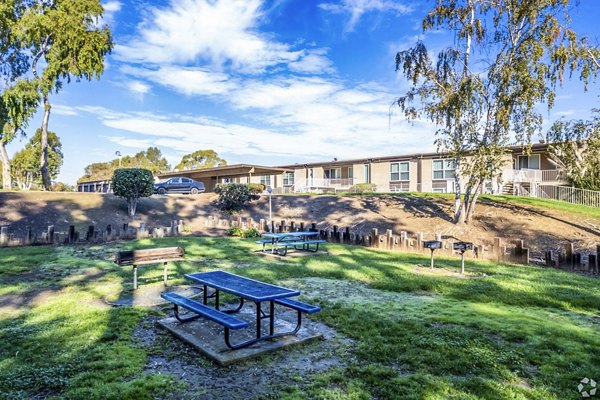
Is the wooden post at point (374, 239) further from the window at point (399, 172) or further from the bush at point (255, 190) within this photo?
the window at point (399, 172)

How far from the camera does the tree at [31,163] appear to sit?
50781mm

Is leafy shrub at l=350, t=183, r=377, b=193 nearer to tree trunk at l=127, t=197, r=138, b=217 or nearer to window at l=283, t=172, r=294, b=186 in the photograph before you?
window at l=283, t=172, r=294, b=186

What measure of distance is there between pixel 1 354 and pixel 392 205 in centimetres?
1864

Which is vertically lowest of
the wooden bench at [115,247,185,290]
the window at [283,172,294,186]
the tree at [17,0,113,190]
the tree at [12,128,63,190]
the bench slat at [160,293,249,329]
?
the bench slat at [160,293,249,329]

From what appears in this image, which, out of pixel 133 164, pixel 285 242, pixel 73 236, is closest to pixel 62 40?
pixel 73 236

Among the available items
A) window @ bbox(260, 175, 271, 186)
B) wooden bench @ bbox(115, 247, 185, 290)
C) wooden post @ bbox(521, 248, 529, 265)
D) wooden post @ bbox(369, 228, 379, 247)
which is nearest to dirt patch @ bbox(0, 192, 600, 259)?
wooden post @ bbox(521, 248, 529, 265)

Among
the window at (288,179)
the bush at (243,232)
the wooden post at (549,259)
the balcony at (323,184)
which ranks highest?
the window at (288,179)

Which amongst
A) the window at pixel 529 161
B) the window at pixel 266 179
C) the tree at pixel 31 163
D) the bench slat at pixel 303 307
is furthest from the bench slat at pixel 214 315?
the tree at pixel 31 163

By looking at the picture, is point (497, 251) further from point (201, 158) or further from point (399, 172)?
point (201, 158)

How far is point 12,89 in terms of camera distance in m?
26.6

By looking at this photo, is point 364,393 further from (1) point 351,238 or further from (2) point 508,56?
(2) point 508,56

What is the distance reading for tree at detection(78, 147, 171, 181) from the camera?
74.4 meters

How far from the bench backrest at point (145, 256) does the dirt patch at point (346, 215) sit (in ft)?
33.8

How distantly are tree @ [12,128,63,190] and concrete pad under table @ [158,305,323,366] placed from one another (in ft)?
178
